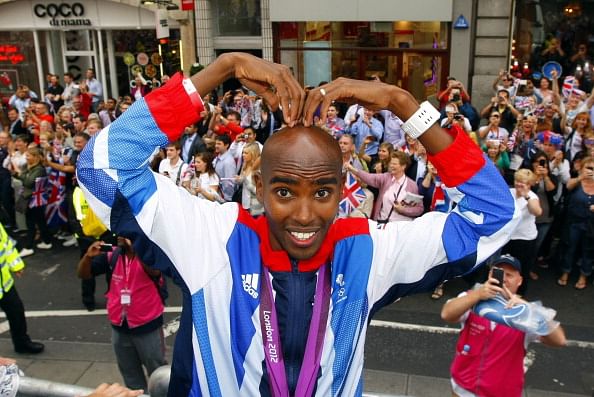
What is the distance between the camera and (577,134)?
9211mm

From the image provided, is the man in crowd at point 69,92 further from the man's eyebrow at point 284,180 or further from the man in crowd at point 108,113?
the man's eyebrow at point 284,180

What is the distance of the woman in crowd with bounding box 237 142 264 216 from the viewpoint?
797 cm

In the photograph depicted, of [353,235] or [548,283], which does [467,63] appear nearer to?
[548,283]

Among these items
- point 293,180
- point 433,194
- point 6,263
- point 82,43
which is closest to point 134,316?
point 6,263

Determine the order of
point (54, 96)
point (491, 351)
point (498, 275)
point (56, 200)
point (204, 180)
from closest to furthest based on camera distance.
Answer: point (498, 275) < point (491, 351) < point (204, 180) < point (56, 200) < point (54, 96)

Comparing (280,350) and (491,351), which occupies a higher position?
(280,350)

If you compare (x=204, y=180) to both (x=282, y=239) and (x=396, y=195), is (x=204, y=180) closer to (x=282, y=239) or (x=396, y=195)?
(x=396, y=195)

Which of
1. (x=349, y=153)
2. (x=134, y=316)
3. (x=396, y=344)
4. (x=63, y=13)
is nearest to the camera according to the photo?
(x=134, y=316)

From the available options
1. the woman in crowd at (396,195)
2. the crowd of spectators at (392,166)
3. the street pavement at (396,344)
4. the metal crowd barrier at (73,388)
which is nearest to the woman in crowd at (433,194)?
the crowd of spectators at (392,166)

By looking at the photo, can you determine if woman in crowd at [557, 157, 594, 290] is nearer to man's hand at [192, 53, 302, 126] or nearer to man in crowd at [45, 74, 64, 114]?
man's hand at [192, 53, 302, 126]

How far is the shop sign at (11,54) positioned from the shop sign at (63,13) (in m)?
1.57

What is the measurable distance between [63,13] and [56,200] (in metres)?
12.2

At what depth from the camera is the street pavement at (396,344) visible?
5.83 metres

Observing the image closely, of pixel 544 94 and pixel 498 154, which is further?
pixel 544 94
